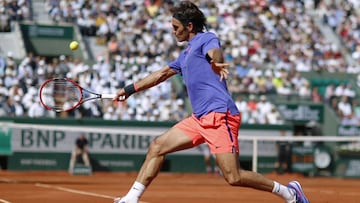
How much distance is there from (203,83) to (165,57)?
18003 millimetres

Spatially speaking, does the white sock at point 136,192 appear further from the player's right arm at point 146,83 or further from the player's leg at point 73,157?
the player's leg at point 73,157

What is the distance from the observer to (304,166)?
2514 cm

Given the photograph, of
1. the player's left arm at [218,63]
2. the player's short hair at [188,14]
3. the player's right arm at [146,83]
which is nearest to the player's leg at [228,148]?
the player's left arm at [218,63]

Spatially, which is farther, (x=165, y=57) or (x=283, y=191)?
(x=165, y=57)

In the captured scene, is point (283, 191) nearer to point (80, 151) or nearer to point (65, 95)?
point (65, 95)

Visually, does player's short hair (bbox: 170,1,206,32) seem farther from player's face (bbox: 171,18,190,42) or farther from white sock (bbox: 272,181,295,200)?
white sock (bbox: 272,181,295,200)

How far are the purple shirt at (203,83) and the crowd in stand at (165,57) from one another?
1458 centimetres

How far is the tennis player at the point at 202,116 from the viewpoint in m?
8.72

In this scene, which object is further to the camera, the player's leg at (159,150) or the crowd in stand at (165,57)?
the crowd in stand at (165,57)

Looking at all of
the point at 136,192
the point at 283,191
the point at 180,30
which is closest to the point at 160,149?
the point at 136,192

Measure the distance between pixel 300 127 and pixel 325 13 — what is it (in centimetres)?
846

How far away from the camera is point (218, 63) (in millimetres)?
8234

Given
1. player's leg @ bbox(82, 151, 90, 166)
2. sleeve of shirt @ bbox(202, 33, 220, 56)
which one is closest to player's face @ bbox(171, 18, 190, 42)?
sleeve of shirt @ bbox(202, 33, 220, 56)

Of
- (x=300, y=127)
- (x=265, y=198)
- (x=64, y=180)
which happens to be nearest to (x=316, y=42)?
(x=300, y=127)
